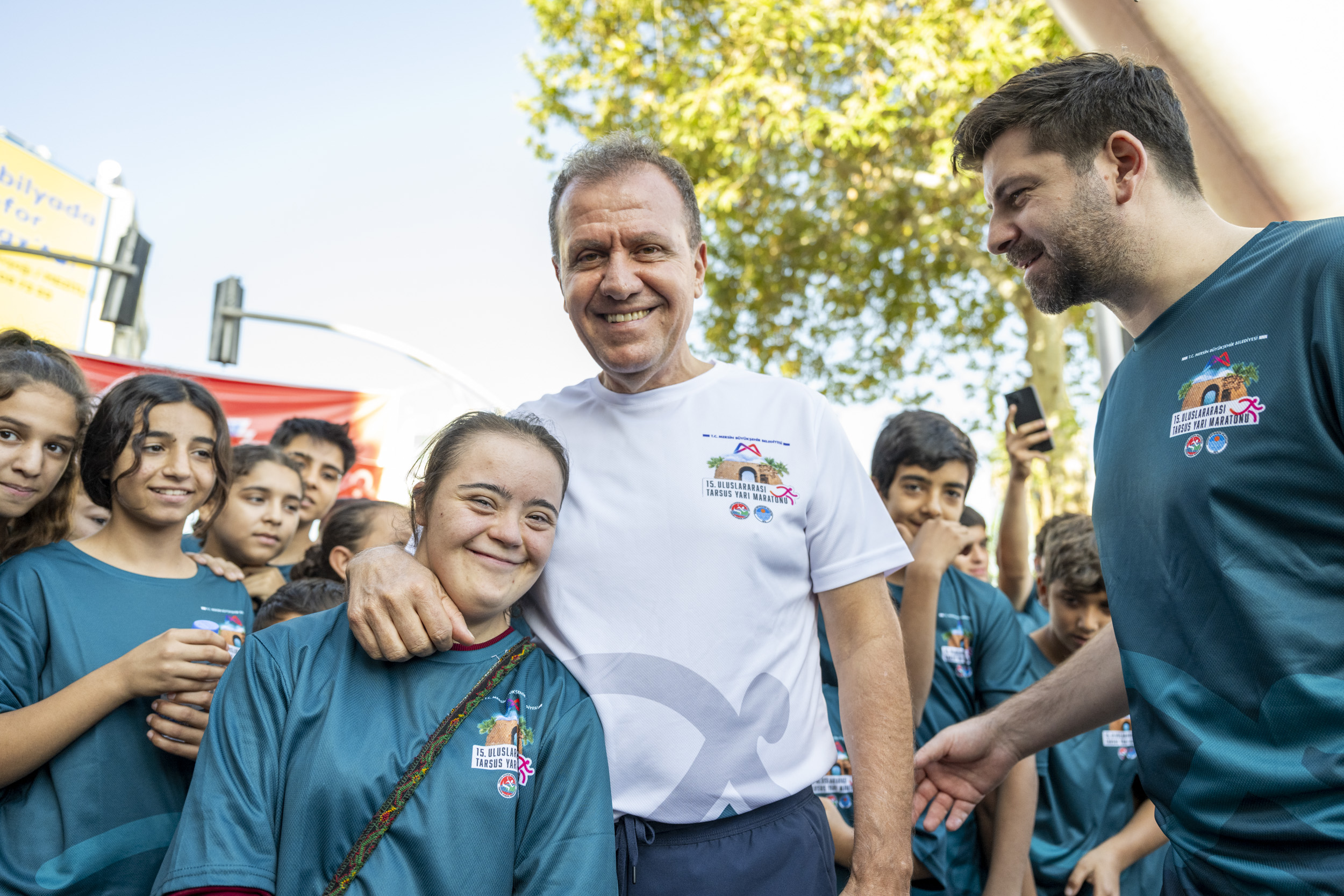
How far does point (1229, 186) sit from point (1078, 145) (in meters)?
0.40

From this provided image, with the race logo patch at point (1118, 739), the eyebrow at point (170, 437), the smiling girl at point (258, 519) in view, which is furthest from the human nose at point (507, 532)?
the race logo patch at point (1118, 739)

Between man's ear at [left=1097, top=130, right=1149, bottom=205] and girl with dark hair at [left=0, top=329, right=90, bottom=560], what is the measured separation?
2883 millimetres

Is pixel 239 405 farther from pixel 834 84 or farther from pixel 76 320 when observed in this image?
pixel 76 320

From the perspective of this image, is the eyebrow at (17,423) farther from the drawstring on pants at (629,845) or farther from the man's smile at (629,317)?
the drawstring on pants at (629,845)

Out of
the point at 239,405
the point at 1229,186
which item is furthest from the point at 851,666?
the point at 239,405

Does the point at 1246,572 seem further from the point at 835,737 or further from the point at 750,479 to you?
the point at 835,737

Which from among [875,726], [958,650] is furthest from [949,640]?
[875,726]

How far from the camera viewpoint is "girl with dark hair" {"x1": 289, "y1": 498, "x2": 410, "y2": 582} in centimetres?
385

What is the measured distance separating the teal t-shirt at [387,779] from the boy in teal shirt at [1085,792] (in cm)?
230

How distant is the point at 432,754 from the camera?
1.86 m

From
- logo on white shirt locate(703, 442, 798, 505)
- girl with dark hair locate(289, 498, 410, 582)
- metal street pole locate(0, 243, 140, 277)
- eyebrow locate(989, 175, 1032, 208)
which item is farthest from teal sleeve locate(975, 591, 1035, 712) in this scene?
metal street pole locate(0, 243, 140, 277)

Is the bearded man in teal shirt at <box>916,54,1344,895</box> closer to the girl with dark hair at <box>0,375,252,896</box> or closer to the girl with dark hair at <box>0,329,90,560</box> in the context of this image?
the girl with dark hair at <box>0,375,252,896</box>

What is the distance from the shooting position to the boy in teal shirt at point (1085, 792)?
11.2 ft

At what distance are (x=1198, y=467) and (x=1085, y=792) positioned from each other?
2315 mm
